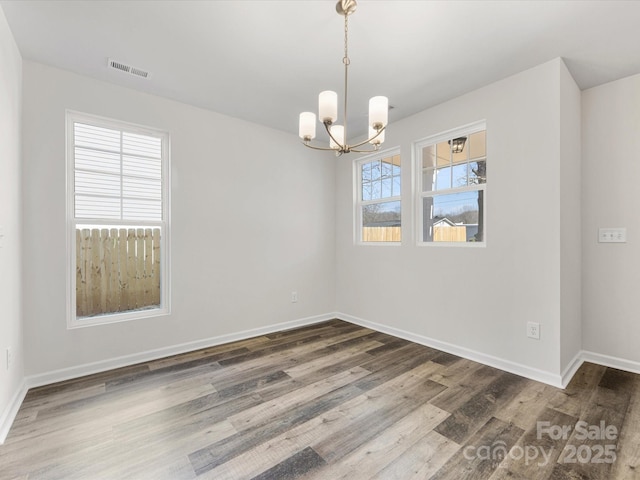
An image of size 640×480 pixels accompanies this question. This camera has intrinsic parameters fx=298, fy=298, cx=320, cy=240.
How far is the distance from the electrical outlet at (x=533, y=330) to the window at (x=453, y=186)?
0.82 m

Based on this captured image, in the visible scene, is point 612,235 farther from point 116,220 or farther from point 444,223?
point 116,220

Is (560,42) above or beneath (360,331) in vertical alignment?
above

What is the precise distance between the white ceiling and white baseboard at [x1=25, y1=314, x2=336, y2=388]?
2562 mm

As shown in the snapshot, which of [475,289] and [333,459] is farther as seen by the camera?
[475,289]

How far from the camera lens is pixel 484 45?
223 cm

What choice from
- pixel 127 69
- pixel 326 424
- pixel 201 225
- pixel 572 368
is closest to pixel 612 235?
pixel 572 368

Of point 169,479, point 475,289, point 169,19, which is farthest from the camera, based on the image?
point 475,289

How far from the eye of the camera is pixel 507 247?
271cm

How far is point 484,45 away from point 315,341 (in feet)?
10.5

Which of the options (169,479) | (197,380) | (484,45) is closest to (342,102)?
(484,45)

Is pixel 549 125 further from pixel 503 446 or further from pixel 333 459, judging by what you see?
pixel 333 459

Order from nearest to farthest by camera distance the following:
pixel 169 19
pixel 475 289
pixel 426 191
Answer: pixel 169 19 → pixel 475 289 → pixel 426 191

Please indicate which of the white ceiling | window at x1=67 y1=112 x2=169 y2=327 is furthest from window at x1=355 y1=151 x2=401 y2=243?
window at x1=67 y1=112 x2=169 y2=327

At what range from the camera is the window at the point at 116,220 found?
2.67 metres
